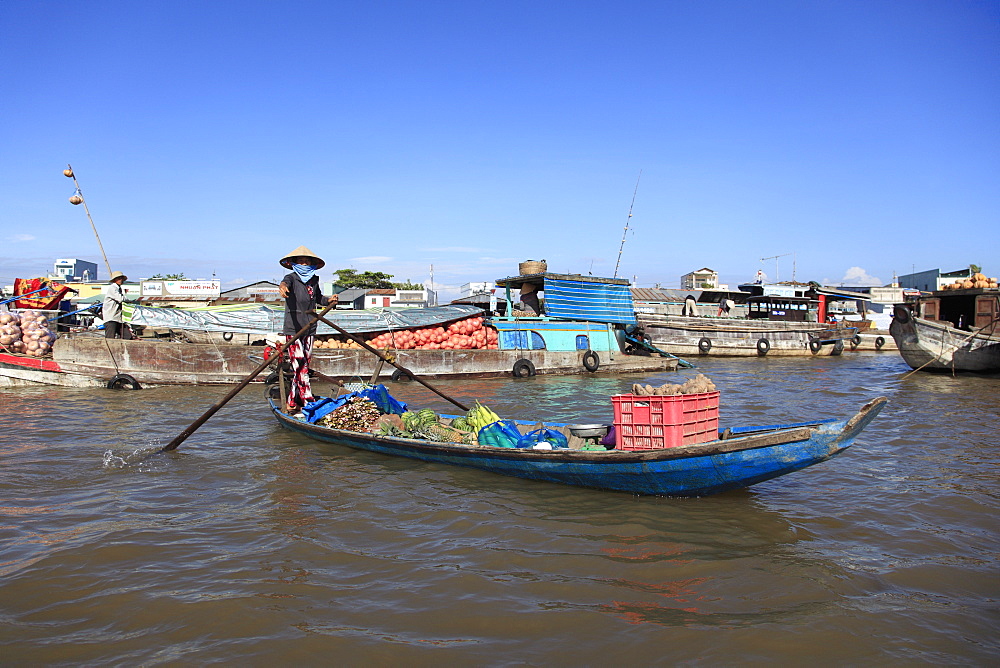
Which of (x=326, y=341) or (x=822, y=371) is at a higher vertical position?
(x=326, y=341)

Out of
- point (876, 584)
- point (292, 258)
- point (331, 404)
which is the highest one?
point (292, 258)

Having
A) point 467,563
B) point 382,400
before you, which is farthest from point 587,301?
point 467,563

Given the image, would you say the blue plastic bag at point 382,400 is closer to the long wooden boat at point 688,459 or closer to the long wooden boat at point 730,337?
the long wooden boat at point 688,459

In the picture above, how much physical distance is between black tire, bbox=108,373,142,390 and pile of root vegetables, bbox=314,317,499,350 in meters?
3.87

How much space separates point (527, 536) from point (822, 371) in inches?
632

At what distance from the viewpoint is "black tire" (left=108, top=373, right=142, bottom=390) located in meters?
12.4

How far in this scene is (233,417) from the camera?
32.3ft

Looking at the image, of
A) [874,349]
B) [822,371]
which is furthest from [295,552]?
[874,349]

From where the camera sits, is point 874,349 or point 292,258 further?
point 874,349

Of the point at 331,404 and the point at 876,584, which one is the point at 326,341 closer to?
the point at 331,404

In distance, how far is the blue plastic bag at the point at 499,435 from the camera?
20.4ft

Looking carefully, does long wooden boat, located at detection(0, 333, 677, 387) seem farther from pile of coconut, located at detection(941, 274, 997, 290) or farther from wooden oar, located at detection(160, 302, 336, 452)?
pile of coconut, located at detection(941, 274, 997, 290)

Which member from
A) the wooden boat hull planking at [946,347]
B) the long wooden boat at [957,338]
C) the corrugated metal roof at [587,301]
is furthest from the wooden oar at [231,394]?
the wooden boat hull planking at [946,347]

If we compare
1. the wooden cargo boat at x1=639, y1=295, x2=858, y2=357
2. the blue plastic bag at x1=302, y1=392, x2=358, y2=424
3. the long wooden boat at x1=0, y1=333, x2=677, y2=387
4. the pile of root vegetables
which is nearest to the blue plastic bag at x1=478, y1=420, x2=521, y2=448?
the blue plastic bag at x1=302, y1=392, x2=358, y2=424
